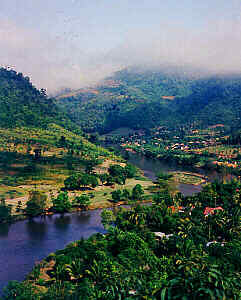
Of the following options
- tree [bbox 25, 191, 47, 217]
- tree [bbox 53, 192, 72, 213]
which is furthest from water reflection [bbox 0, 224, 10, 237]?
Result: tree [bbox 53, 192, 72, 213]

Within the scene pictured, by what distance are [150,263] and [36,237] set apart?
24.6 m

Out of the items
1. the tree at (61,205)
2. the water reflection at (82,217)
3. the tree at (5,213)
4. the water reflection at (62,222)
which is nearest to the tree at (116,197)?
the water reflection at (82,217)

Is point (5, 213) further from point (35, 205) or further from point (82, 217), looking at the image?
point (82, 217)

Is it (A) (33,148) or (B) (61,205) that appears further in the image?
(A) (33,148)

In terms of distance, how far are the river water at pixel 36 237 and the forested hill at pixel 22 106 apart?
3044 inches

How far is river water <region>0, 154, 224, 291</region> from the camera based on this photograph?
1750 inches

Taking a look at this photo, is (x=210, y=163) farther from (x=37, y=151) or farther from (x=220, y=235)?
(x=220, y=235)

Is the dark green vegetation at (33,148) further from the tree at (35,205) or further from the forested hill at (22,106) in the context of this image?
the tree at (35,205)

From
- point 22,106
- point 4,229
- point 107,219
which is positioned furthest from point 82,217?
point 22,106

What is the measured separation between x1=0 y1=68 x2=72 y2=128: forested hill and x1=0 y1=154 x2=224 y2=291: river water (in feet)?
254

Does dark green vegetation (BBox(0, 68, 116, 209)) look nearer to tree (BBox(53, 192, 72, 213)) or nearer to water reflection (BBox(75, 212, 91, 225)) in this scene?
tree (BBox(53, 192, 72, 213))

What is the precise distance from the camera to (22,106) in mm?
156125

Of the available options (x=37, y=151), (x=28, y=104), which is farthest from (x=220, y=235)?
(x=28, y=104)

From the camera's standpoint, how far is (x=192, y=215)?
5662 centimetres
